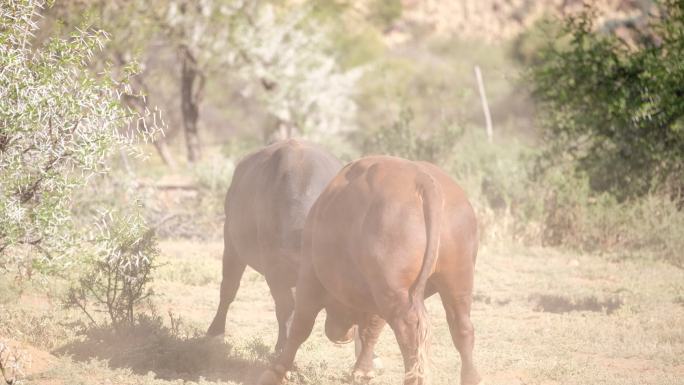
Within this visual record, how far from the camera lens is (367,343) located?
6273mm

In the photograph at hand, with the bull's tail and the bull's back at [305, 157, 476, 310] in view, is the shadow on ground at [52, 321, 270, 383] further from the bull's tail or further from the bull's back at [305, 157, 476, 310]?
the bull's tail

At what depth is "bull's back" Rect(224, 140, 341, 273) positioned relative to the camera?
6.75m

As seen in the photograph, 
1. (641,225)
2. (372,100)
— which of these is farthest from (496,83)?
(641,225)

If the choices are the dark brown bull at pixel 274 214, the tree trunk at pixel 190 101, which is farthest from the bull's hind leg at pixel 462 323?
the tree trunk at pixel 190 101

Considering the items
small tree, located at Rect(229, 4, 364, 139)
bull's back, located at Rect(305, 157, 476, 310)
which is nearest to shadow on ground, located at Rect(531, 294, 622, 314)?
bull's back, located at Rect(305, 157, 476, 310)

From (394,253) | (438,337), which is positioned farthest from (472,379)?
(438,337)

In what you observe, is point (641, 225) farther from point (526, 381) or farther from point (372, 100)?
point (372, 100)

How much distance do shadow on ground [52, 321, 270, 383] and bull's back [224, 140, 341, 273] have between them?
71 cm

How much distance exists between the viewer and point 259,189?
286 inches

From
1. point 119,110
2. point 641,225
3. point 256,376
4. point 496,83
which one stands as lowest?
point 256,376

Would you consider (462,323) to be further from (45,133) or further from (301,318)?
(45,133)

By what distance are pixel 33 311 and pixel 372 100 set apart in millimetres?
26034

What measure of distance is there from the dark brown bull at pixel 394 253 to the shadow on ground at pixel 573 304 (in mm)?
3775

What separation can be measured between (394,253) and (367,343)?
52.2 inches
